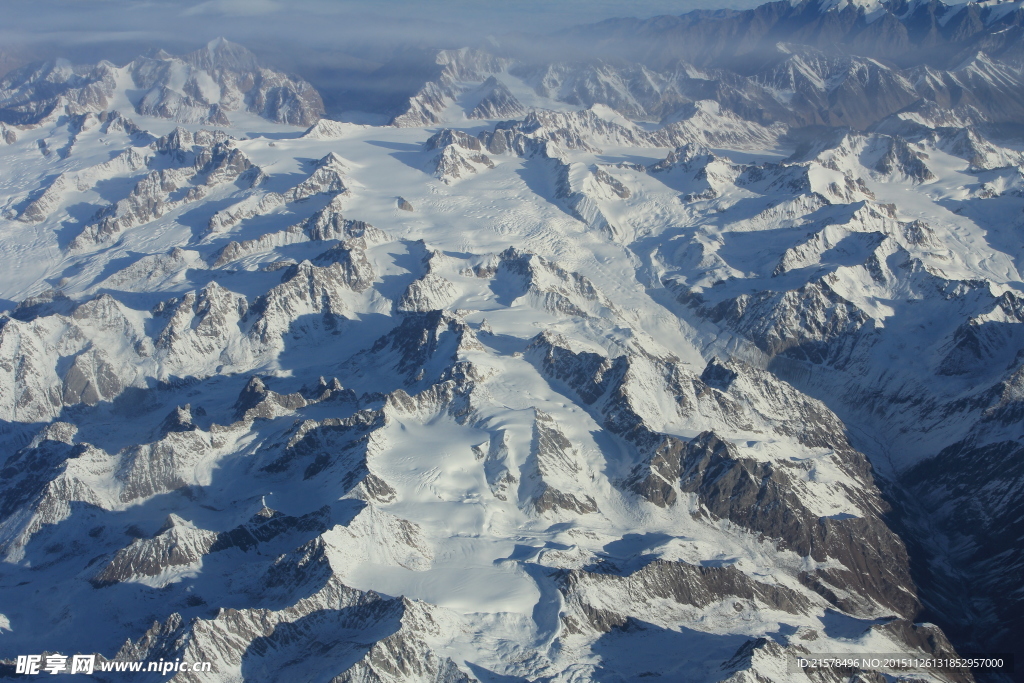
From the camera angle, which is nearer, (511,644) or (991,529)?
(511,644)

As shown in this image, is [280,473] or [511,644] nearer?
[511,644]

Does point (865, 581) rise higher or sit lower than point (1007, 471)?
lower

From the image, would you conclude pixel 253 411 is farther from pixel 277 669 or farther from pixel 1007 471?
pixel 1007 471

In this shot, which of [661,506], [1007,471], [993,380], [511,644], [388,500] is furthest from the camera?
[993,380]

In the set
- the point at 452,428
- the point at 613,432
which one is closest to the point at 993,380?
the point at 613,432

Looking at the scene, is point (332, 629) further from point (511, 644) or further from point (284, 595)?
point (511, 644)

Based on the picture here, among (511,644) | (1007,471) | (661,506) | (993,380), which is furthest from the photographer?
(993,380)

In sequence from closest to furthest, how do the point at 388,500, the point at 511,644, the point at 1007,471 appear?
the point at 511,644 → the point at 388,500 → the point at 1007,471

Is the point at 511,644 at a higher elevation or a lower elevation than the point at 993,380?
lower

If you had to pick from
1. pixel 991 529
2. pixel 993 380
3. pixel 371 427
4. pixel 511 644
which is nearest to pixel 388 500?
pixel 371 427

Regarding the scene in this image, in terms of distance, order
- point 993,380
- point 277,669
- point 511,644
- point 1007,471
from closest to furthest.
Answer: point 277,669
point 511,644
point 1007,471
point 993,380
